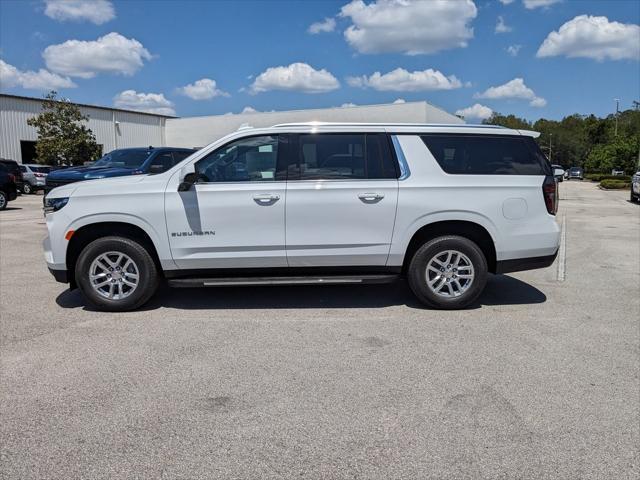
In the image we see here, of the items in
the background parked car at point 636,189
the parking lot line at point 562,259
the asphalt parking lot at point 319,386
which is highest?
the background parked car at point 636,189

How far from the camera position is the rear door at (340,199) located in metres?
5.57

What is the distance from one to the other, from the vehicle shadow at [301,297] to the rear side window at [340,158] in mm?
1475

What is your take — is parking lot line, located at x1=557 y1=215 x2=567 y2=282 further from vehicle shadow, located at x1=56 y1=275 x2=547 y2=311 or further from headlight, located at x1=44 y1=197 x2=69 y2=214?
headlight, located at x1=44 y1=197 x2=69 y2=214

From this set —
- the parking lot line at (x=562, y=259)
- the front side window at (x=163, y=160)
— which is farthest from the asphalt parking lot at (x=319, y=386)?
the front side window at (x=163, y=160)

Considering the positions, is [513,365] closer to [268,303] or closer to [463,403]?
[463,403]

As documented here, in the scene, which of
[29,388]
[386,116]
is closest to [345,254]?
[29,388]

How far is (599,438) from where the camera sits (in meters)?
3.21

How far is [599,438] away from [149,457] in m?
2.64

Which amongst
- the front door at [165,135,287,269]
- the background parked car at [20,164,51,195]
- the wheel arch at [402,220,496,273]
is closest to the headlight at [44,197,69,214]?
the front door at [165,135,287,269]

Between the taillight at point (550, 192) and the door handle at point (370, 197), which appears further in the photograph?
the taillight at point (550, 192)

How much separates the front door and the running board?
5.8 inches

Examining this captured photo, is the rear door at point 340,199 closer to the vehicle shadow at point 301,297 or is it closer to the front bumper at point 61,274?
the vehicle shadow at point 301,297

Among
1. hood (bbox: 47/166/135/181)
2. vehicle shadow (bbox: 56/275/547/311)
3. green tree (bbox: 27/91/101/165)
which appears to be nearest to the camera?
vehicle shadow (bbox: 56/275/547/311)

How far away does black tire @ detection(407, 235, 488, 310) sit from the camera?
5734mm
